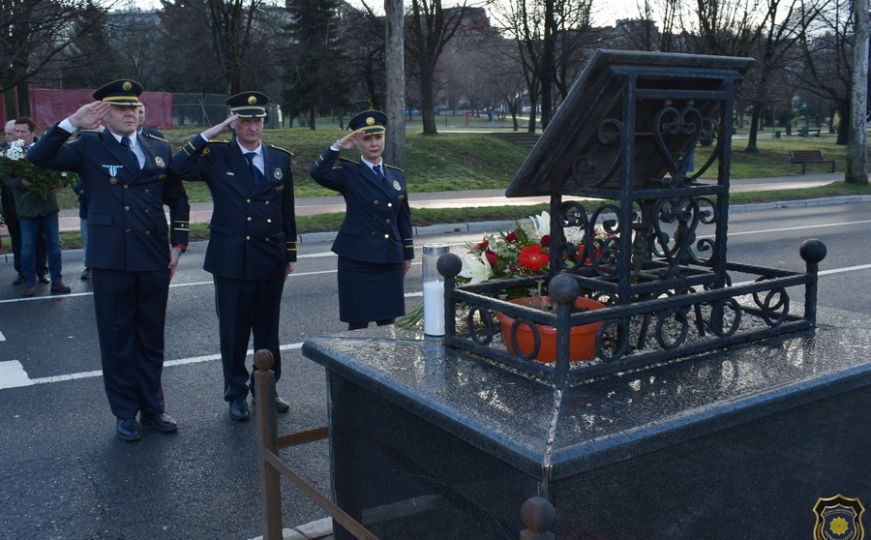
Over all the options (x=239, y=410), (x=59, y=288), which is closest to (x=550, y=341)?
(x=239, y=410)

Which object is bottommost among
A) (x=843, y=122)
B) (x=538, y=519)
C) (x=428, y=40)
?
(x=538, y=519)

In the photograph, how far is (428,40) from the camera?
117 feet

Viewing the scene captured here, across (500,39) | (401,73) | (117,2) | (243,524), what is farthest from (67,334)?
(500,39)

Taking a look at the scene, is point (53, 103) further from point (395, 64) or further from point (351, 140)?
point (351, 140)

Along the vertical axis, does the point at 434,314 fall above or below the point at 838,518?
above

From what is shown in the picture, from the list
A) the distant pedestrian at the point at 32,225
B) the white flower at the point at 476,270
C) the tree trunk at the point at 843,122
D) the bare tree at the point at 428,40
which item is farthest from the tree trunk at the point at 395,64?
the tree trunk at the point at 843,122

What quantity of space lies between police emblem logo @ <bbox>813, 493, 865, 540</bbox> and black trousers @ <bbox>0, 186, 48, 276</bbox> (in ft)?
31.7

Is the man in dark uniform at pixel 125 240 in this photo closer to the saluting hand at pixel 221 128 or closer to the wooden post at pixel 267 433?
the saluting hand at pixel 221 128

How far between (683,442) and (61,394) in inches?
198

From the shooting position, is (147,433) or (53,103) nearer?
(147,433)

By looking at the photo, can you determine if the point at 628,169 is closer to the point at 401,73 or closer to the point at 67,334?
the point at 67,334

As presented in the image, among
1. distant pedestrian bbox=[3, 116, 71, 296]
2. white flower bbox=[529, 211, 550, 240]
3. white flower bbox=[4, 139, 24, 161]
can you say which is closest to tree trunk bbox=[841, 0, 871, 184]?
distant pedestrian bbox=[3, 116, 71, 296]

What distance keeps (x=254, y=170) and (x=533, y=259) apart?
102 inches

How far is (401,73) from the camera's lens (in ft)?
56.4
